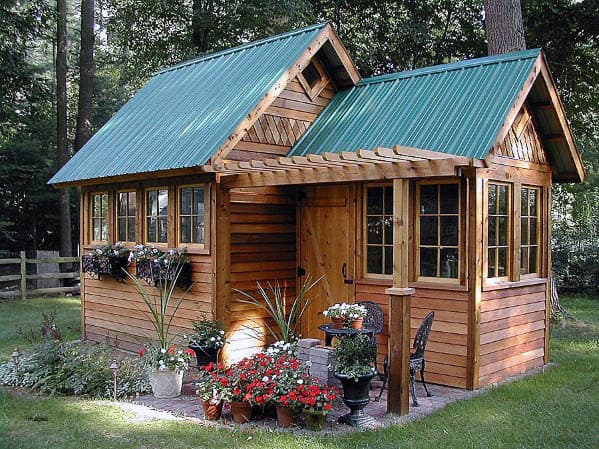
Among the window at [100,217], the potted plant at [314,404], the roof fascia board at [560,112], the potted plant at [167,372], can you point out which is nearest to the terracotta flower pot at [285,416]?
the potted plant at [314,404]

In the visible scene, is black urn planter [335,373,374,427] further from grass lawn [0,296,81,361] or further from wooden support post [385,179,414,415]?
grass lawn [0,296,81,361]

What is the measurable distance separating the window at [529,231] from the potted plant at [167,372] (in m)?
4.18

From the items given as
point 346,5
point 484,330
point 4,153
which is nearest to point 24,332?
point 484,330

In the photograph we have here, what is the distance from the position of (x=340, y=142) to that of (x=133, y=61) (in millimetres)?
12573

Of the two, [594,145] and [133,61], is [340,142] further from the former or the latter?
[133,61]

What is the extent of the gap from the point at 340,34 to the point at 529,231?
10.8m

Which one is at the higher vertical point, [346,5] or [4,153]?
[346,5]

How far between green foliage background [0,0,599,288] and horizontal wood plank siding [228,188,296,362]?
8.31 m

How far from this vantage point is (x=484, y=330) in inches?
272

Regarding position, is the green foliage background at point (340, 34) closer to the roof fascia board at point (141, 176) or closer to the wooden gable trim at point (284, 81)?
the wooden gable trim at point (284, 81)

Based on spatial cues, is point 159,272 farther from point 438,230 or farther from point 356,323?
point 438,230

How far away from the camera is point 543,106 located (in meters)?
7.71

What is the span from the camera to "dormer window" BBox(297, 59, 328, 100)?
29.1 feet

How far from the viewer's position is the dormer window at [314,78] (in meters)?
8.88
